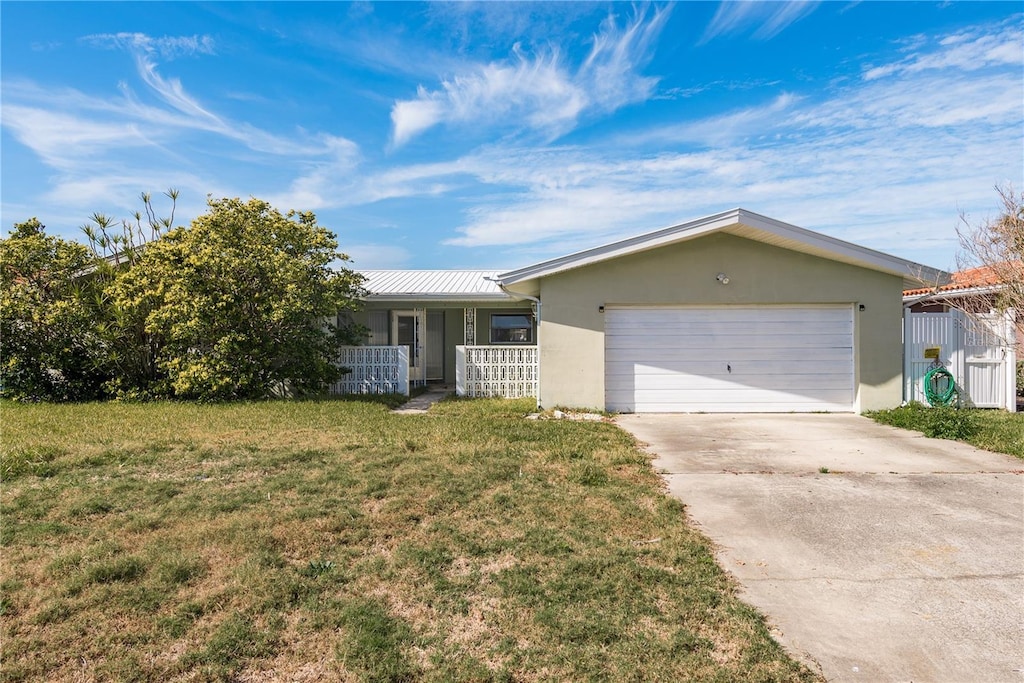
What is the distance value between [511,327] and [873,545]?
1272 cm

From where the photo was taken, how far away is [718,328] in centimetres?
1062

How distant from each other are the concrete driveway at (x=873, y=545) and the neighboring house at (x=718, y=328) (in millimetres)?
3034

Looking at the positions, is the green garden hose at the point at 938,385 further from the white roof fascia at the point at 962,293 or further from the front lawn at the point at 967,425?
the white roof fascia at the point at 962,293

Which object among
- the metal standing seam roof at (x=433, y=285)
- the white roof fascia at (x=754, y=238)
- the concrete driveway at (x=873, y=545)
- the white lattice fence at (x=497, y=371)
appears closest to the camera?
the concrete driveway at (x=873, y=545)

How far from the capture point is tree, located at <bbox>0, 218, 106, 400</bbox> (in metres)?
11.1

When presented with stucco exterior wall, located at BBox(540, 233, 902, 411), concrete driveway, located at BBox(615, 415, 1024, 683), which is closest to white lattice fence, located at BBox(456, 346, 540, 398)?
stucco exterior wall, located at BBox(540, 233, 902, 411)

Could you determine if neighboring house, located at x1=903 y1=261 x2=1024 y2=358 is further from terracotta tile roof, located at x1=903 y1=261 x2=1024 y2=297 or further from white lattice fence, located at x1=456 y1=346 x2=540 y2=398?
white lattice fence, located at x1=456 y1=346 x2=540 y2=398

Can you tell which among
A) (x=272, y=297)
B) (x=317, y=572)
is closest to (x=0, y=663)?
(x=317, y=572)

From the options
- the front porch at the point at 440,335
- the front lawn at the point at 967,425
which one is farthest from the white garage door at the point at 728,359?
the front porch at the point at 440,335

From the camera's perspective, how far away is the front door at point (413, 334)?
15797 millimetres

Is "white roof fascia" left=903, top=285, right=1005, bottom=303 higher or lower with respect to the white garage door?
higher

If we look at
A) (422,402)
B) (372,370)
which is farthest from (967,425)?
(372,370)

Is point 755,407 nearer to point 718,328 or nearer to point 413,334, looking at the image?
point 718,328

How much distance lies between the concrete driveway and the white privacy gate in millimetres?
3424
